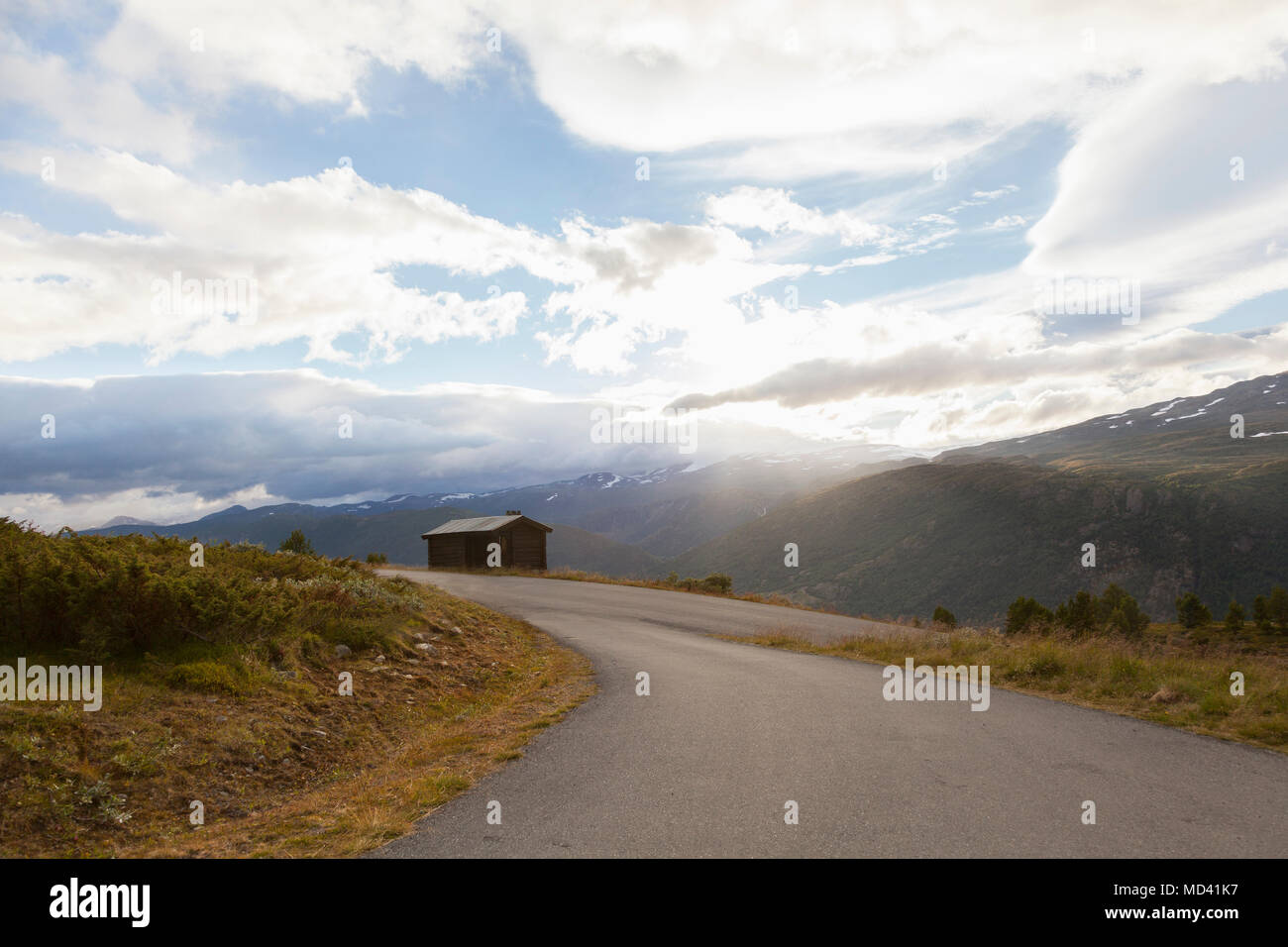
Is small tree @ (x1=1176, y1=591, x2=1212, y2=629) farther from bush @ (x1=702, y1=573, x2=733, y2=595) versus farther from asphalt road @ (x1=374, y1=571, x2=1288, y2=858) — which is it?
asphalt road @ (x1=374, y1=571, x2=1288, y2=858)

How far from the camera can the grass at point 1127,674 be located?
9.09m

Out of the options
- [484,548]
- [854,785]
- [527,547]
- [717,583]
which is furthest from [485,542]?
[854,785]

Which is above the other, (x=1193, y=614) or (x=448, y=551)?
(x=448, y=551)

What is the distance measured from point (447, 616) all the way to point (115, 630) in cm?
870

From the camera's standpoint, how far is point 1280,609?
59.7 meters

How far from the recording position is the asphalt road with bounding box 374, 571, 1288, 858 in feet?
16.8

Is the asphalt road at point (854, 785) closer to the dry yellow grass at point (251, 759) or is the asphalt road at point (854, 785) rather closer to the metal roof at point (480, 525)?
the dry yellow grass at point (251, 759)

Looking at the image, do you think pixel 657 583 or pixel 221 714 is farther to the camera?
pixel 657 583

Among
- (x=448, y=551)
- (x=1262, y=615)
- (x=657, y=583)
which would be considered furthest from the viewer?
(x=1262, y=615)

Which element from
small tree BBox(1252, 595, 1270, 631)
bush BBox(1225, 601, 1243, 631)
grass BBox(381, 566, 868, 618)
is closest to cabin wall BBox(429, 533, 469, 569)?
grass BBox(381, 566, 868, 618)

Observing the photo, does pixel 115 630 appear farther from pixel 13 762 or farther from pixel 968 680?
pixel 968 680

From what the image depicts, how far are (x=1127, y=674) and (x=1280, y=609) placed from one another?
69.1 m

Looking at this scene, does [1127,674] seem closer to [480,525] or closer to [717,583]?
[717,583]
